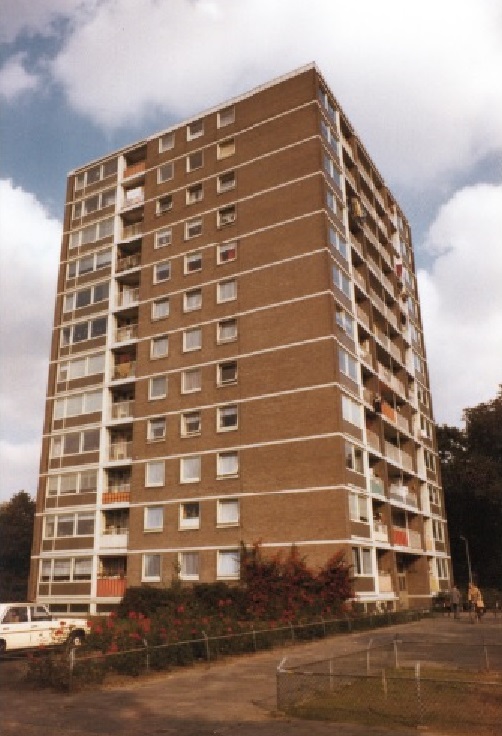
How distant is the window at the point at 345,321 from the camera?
35.6 m

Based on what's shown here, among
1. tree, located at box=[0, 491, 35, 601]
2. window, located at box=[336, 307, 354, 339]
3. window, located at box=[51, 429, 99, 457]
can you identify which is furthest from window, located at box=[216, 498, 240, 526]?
tree, located at box=[0, 491, 35, 601]

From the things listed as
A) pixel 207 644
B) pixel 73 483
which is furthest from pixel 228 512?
pixel 207 644

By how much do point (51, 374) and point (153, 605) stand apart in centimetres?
1961

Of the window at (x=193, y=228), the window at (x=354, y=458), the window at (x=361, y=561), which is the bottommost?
the window at (x=361, y=561)

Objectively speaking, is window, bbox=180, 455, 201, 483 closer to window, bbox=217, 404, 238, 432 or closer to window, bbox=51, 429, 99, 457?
window, bbox=217, 404, 238, 432

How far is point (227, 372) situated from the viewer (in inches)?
1453

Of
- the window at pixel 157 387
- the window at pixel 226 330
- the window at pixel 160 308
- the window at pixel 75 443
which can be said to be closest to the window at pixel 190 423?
the window at pixel 157 387

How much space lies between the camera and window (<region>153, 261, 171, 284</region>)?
41.7 m

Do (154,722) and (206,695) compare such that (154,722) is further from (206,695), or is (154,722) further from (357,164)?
(357,164)

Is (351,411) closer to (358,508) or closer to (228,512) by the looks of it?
(358,508)

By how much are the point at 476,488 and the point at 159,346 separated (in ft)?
103

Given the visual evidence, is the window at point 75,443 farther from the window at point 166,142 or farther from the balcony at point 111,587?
the window at point 166,142

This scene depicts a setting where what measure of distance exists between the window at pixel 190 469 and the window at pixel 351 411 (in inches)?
347

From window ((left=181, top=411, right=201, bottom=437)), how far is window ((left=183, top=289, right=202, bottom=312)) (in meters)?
6.74
